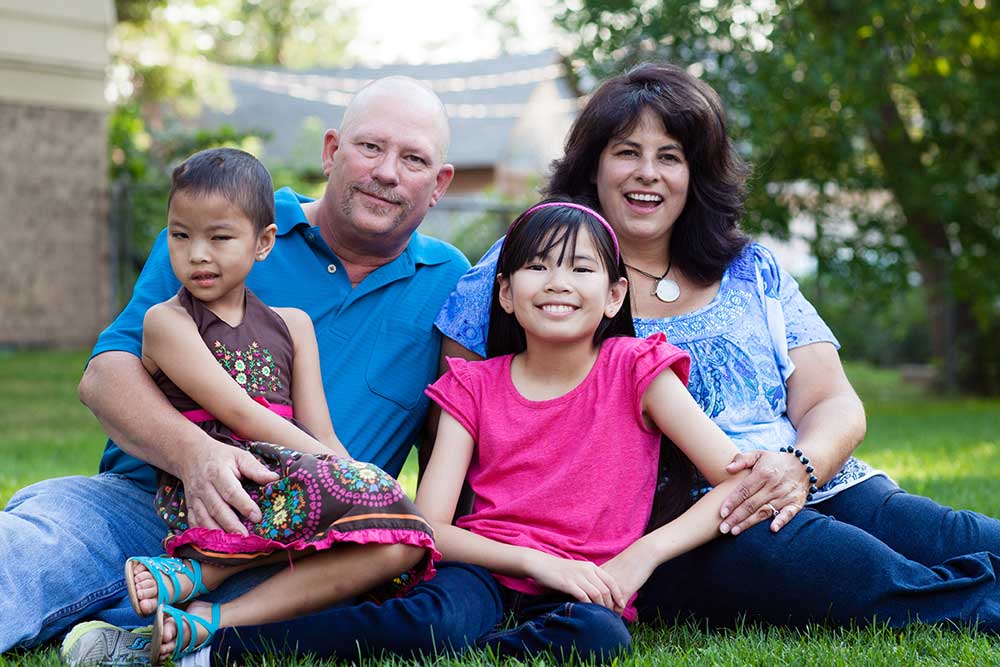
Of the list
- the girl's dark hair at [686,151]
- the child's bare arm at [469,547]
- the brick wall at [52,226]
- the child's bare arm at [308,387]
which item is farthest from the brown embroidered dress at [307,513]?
the brick wall at [52,226]

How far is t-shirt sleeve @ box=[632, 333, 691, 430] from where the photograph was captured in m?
3.10

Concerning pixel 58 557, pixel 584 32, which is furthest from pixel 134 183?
pixel 58 557

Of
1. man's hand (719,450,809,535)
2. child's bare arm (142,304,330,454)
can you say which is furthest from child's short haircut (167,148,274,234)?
man's hand (719,450,809,535)

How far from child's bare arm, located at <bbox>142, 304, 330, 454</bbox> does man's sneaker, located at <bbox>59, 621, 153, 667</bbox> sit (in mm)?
555

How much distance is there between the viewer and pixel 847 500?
3.44 metres

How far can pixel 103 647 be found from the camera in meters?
2.77

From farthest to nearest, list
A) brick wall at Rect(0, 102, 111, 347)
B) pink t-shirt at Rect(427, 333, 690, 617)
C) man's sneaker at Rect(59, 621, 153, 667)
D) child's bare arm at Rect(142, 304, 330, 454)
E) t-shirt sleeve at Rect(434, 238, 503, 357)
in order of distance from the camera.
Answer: brick wall at Rect(0, 102, 111, 347) → t-shirt sleeve at Rect(434, 238, 503, 357) → pink t-shirt at Rect(427, 333, 690, 617) → child's bare arm at Rect(142, 304, 330, 454) → man's sneaker at Rect(59, 621, 153, 667)

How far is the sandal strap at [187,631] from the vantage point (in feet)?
8.78

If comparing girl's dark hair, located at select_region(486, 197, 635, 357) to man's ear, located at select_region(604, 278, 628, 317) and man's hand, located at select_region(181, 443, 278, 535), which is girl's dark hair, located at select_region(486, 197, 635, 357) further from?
man's hand, located at select_region(181, 443, 278, 535)

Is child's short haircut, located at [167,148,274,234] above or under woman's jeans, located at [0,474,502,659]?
above

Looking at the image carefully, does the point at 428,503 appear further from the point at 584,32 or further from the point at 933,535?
the point at 584,32

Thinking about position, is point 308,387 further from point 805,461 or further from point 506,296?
point 805,461

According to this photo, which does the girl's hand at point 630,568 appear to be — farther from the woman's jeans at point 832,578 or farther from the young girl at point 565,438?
the woman's jeans at point 832,578

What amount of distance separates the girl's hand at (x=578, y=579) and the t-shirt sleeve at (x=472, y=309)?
2.59ft
